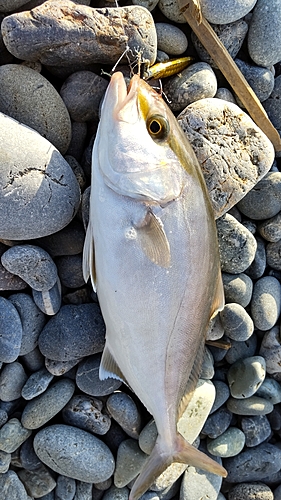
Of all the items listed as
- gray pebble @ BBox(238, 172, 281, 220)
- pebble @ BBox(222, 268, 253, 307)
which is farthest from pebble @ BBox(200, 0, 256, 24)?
pebble @ BBox(222, 268, 253, 307)

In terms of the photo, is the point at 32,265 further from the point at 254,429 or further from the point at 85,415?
the point at 254,429

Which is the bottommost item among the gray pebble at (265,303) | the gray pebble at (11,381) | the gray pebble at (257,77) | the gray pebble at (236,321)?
the gray pebble at (11,381)

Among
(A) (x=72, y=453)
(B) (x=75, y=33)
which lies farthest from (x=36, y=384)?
(B) (x=75, y=33)

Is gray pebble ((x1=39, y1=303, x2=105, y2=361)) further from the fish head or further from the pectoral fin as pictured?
the fish head

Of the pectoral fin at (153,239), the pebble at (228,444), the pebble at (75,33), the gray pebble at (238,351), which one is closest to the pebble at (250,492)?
the pebble at (228,444)

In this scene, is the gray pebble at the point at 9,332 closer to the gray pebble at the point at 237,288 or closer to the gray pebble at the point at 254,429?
the gray pebble at the point at 237,288
